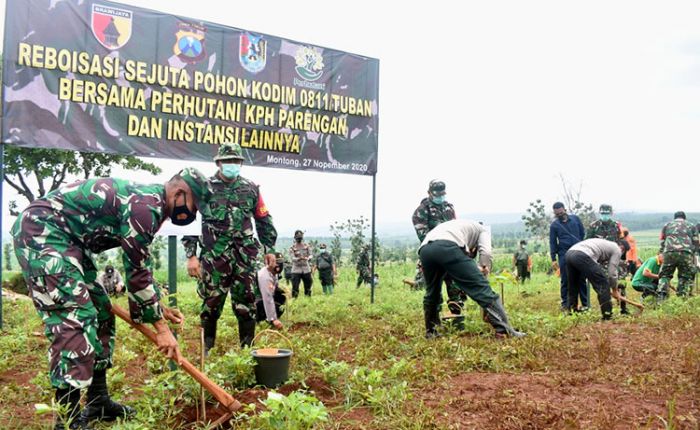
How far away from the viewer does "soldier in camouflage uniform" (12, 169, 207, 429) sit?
292 cm

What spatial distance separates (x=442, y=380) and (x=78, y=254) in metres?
2.54

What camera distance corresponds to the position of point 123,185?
3.11m

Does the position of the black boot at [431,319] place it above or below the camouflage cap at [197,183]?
below

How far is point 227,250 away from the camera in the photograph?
497 cm

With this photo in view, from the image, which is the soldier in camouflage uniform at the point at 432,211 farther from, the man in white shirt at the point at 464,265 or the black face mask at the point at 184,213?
the black face mask at the point at 184,213

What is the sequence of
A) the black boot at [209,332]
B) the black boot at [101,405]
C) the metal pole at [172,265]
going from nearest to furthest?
the black boot at [101,405], the metal pole at [172,265], the black boot at [209,332]

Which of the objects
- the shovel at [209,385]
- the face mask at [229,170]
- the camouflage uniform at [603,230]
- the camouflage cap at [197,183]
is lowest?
the shovel at [209,385]

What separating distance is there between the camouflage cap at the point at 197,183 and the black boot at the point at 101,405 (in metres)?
1.24

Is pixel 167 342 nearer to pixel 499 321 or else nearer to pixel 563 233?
pixel 499 321

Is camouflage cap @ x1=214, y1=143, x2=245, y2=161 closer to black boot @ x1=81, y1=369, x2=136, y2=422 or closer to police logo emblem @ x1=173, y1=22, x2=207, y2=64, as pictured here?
black boot @ x1=81, y1=369, x2=136, y2=422

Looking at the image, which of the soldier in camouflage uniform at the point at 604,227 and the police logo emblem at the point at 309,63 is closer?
the police logo emblem at the point at 309,63

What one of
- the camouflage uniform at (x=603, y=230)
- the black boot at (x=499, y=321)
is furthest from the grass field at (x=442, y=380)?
the camouflage uniform at (x=603, y=230)

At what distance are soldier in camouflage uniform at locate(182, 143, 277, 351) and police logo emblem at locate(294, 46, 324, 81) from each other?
13.1 feet

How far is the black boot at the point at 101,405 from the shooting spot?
3322 mm
